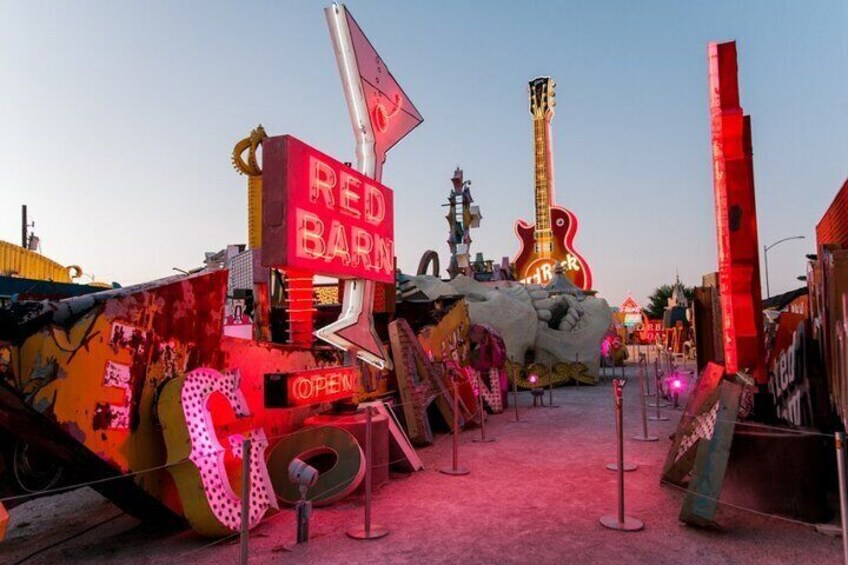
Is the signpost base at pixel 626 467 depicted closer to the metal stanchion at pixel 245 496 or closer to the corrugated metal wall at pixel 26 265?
the metal stanchion at pixel 245 496

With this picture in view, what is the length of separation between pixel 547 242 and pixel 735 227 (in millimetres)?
38277

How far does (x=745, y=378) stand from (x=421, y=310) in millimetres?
10096

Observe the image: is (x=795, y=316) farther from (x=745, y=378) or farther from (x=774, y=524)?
(x=774, y=524)

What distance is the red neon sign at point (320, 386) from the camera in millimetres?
7312

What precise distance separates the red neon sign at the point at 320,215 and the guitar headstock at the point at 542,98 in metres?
45.2

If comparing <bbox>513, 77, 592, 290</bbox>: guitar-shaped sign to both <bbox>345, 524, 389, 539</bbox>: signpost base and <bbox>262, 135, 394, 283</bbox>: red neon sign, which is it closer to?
<bbox>262, 135, 394, 283</bbox>: red neon sign

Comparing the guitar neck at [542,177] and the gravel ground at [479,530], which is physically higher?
the guitar neck at [542,177]

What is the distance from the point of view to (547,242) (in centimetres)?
4559

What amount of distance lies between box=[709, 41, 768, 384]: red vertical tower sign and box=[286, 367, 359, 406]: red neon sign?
5135 millimetres

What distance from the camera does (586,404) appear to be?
16531 millimetres

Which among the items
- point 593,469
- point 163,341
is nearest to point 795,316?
point 593,469

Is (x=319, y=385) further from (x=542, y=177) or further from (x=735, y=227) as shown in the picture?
(x=542, y=177)

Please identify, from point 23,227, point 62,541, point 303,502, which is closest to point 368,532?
point 303,502

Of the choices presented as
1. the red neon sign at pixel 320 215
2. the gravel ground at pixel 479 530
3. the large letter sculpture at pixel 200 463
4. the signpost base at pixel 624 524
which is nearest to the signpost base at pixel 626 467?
the gravel ground at pixel 479 530
